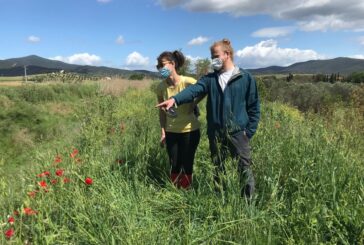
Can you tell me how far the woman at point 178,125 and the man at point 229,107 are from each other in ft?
1.41

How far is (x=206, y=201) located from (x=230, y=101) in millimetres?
950

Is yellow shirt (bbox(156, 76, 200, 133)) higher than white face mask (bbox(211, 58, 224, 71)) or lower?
lower

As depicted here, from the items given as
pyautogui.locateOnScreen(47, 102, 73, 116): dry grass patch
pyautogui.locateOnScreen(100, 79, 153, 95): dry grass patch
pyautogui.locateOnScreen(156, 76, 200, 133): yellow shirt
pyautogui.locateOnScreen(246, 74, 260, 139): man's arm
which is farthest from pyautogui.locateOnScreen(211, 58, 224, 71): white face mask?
pyautogui.locateOnScreen(100, 79, 153, 95): dry grass patch

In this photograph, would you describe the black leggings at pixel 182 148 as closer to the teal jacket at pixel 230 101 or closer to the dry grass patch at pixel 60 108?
the teal jacket at pixel 230 101

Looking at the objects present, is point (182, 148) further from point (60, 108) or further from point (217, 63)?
point (60, 108)

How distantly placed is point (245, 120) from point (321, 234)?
4.43 ft

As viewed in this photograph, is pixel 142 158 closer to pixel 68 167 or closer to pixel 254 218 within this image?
pixel 68 167

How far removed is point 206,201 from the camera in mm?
3641

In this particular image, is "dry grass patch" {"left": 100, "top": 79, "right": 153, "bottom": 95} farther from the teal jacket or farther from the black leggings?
the teal jacket

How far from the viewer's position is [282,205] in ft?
11.2

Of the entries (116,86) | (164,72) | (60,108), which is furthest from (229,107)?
(116,86)

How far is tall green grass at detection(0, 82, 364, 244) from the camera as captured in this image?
2.97 meters

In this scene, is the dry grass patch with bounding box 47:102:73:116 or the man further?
the dry grass patch with bounding box 47:102:73:116

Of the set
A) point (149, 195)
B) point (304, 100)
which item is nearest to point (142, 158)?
point (149, 195)
